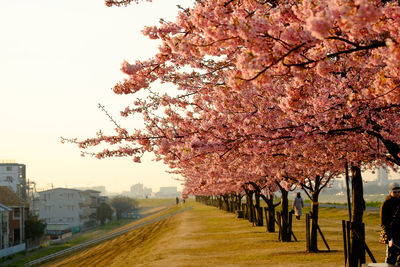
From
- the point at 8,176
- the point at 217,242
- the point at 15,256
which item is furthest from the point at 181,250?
the point at 8,176

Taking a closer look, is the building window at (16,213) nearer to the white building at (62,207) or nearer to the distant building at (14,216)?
the distant building at (14,216)

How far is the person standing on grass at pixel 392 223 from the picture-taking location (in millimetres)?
11219

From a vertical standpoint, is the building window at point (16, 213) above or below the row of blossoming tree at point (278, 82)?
below

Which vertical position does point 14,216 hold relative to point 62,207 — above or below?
above

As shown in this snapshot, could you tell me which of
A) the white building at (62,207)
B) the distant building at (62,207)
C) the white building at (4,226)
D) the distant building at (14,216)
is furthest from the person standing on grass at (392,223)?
the white building at (62,207)

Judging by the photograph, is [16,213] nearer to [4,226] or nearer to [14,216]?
[14,216]

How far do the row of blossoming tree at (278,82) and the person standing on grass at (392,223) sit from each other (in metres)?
1.19

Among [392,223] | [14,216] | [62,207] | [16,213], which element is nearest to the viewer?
[392,223]

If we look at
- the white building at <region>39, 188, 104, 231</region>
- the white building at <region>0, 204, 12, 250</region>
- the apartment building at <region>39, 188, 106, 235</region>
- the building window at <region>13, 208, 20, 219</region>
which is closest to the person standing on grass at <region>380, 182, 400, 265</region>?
the white building at <region>0, 204, 12, 250</region>

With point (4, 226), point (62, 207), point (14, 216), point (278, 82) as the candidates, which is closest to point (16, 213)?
point (14, 216)

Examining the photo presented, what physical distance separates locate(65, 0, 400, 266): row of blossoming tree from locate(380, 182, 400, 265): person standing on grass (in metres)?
1.19

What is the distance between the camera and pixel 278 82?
12.0 meters

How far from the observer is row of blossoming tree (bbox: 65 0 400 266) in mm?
5871

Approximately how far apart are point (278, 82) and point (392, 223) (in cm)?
440
